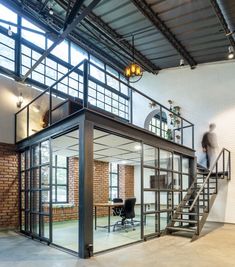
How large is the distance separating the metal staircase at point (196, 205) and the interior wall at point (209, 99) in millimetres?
420

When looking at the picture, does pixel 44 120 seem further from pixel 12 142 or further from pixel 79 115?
pixel 79 115

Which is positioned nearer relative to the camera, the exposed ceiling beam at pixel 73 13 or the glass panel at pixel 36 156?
the exposed ceiling beam at pixel 73 13

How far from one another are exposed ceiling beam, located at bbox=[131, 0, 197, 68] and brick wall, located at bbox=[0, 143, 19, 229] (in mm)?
5241

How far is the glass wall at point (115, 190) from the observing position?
6.56m

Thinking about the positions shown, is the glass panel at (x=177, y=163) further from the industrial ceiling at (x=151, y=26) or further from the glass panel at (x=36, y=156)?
the glass panel at (x=36, y=156)

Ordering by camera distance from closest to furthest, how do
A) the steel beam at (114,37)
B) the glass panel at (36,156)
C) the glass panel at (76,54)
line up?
the glass panel at (36,156) < the steel beam at (114,37) < the glass panel at (76,54)

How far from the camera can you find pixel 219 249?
5.42 metres

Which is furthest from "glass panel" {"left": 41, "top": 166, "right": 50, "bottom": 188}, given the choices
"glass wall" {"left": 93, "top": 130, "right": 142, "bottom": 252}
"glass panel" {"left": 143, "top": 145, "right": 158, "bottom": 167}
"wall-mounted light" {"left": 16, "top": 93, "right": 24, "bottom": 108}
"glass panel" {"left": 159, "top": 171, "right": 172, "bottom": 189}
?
"glass panel" {"left": 159, "top": 171, "right": 172, "bottom": 189}

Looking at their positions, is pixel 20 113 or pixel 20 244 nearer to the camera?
pixel 20 244

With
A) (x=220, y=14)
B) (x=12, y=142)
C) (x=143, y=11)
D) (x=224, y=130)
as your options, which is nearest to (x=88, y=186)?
(x=12, y=142)

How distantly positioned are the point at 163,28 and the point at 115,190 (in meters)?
7.00

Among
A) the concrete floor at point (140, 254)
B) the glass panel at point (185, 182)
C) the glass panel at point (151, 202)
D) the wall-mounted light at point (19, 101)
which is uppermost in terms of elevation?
the wall-mounted light at point (19, 101)

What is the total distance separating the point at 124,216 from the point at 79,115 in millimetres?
3917

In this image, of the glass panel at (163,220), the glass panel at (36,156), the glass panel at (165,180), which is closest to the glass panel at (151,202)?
the glass panel at (165,180)
